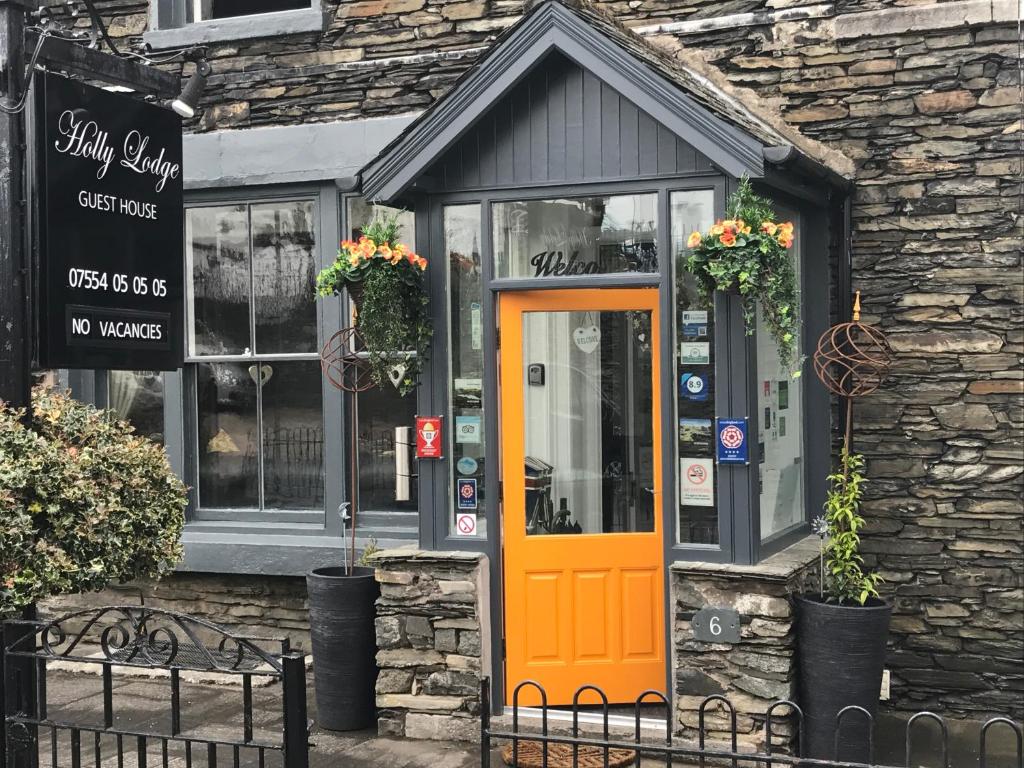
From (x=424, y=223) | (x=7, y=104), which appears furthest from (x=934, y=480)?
(x=7, y=104)

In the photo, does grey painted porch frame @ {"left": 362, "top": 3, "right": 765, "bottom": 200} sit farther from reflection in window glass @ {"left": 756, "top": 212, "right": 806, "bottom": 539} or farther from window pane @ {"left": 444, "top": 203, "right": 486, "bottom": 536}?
reflection in window glass @ {"left": 756, "top": 212, "right": 806, "bottom": 539}

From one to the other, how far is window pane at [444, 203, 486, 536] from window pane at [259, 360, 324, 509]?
1765mm

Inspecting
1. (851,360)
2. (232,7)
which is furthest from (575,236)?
(232,7)

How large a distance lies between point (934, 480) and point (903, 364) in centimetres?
68

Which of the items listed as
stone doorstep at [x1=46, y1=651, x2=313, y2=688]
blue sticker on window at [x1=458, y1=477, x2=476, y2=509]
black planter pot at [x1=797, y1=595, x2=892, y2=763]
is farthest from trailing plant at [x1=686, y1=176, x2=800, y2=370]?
stone doorstep at [x1=46, y1=651, x2=313, y2=688]

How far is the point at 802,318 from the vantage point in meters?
7.12

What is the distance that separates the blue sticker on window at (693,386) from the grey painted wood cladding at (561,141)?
104cm

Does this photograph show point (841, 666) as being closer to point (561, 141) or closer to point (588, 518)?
point (588, 518)

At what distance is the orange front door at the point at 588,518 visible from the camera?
21.8 ft

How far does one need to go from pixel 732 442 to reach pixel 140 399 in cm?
457

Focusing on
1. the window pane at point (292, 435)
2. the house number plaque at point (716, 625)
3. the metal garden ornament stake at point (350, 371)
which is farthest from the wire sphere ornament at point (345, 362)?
the house number plaque at point (716, 625)

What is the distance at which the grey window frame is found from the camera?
8203 mm

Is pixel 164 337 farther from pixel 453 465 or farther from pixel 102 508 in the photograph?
pixel 453 465

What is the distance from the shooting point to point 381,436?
812 centimetres
